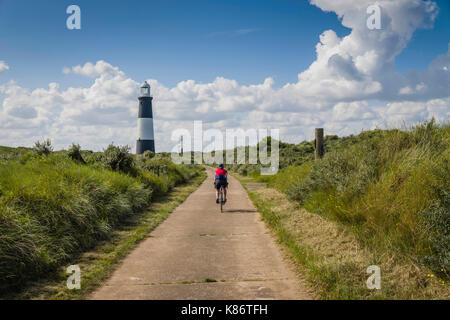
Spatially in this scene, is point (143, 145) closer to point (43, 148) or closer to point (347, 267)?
point (43, 148)

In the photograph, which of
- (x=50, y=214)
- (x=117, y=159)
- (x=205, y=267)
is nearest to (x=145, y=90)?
(x=117, y=159)

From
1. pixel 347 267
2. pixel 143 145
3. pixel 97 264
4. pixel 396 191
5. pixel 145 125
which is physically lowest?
pixel 97 264

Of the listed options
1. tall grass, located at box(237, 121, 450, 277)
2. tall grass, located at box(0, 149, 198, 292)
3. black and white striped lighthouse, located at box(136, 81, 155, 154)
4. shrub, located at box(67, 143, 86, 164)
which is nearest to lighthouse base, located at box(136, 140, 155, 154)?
black and white striped lighthouse, located at box(136, 81, 155, 154)

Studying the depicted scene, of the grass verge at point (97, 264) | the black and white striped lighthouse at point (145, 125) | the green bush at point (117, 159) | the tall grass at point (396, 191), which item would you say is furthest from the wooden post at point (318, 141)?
the black and white striped lighthouse at point (145, 125)

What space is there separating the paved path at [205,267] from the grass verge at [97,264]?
208mm

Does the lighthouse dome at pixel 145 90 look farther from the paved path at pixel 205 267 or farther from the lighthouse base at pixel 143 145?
the paved path at pixel 205 267

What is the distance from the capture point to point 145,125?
5244 cm

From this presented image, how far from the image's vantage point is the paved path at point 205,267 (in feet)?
16.2

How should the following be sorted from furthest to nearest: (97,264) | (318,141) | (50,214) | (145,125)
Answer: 1. (145,125)
2. (318,141)
3. (50,214)
4. (97,264)

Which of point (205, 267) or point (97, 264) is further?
point (97, 264)

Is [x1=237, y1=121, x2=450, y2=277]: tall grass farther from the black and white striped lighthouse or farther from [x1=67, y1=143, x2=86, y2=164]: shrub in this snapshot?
the black and white striped lighthouse

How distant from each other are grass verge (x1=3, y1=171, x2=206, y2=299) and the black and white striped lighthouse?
42.2m

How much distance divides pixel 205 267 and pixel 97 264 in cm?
208
